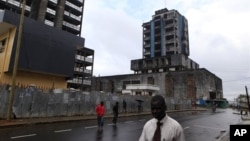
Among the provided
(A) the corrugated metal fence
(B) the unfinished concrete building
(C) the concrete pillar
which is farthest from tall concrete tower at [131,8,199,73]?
(A) the corrugated metal fence

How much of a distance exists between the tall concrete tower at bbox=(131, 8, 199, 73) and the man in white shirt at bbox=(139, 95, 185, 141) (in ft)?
250

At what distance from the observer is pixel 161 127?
2.67m

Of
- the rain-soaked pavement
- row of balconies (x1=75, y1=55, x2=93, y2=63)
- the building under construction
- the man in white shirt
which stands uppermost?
row of balconies (x1=75, y1=55, x2=93, y2=63)

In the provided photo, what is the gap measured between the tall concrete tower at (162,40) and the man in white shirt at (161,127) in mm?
76238

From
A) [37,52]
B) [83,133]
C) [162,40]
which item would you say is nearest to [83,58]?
[162,40]

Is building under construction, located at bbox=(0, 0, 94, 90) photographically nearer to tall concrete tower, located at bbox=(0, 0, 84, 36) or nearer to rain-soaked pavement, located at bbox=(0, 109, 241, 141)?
rain-soaked pavement, located at bbox=(0, 109, 241, 141)

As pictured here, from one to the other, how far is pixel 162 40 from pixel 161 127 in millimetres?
87613

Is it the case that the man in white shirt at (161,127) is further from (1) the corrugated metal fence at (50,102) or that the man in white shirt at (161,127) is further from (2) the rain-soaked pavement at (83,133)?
(1) the corrugated metal fence at (50,102)

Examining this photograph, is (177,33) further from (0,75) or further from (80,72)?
(0,75)

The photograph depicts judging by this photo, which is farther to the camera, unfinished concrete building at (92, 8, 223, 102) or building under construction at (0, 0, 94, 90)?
unfinished concrete building at (92, 8, 223, 102)

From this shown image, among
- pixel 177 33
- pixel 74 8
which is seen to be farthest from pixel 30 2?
pixel 177 33

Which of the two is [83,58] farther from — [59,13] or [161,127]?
[161,127]

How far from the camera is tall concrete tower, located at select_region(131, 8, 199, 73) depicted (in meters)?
82.1

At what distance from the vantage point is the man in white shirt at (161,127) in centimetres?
261
